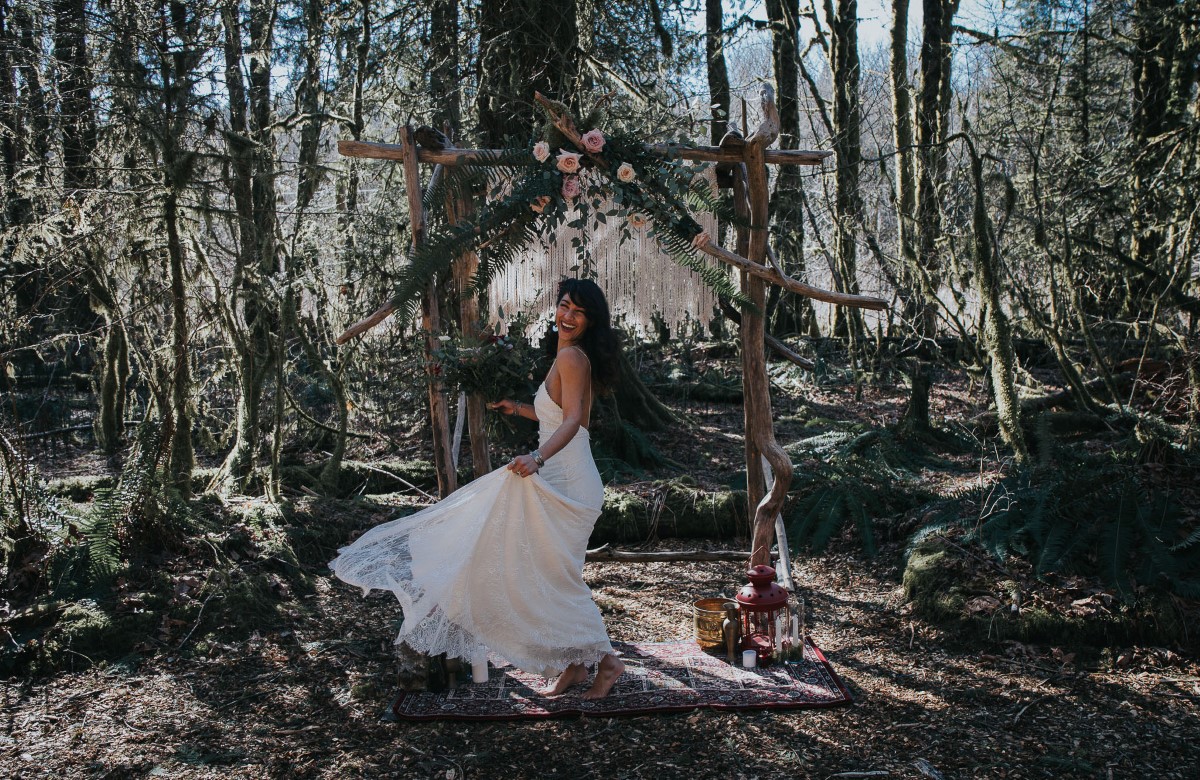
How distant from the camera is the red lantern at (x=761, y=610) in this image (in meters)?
4.49

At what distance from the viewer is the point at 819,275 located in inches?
829

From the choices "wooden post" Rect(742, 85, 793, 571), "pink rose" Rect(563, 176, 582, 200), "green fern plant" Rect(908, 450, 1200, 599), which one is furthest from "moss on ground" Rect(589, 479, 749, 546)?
"pink rose" Rect(563, 176, 582, 200)

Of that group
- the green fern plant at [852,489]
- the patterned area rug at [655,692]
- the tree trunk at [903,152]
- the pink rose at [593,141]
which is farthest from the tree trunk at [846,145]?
the patterned area rug at [655,692]

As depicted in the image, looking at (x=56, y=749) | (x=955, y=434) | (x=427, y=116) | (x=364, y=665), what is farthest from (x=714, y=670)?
(x=427, y=116)

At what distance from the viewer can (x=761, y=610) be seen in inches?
177

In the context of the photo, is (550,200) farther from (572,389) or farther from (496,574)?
(496,574)

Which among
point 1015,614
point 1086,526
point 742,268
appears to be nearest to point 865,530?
point 1086,526

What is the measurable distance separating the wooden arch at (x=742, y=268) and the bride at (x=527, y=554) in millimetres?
622

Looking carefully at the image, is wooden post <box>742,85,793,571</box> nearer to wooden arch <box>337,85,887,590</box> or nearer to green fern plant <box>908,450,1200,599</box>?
wooden arch <box>337,85,887,590</box>

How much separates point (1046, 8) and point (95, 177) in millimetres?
8071

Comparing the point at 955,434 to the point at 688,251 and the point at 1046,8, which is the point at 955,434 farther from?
the point at 688,251

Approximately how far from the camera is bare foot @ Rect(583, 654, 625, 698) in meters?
4.10

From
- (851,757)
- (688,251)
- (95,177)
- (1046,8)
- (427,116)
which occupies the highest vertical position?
(1046,8)

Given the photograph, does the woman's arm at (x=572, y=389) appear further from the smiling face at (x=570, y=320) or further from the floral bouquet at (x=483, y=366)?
the floral bouquet at (x=483, y=366)
